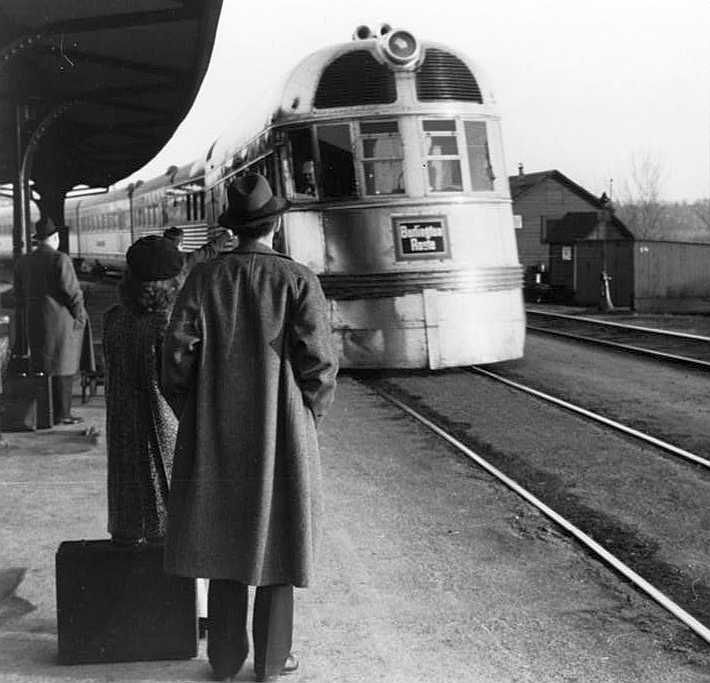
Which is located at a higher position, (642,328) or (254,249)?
(254,249)

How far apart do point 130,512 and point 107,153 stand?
18598mm

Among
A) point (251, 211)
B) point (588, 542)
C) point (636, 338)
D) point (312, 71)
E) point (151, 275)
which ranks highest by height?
point (312, 71)

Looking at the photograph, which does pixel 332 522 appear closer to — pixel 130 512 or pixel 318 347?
pixel 130 512

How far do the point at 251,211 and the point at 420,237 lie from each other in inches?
340

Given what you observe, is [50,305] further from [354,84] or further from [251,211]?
[251,211]

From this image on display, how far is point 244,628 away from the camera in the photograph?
4184 mm

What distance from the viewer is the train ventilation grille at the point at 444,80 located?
42.2 ft

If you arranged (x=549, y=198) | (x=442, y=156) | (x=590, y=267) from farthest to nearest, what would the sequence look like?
(x=549, y=198), (x=590, y=267), (x=442, y=156)

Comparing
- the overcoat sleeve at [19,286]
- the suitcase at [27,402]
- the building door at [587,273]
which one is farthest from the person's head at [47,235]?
the building door at [587,273]

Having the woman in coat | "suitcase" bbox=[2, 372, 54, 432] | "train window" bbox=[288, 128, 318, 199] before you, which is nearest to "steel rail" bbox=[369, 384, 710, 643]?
the woman in coat

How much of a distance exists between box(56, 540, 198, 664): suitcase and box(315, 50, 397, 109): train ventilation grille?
9.01 meters

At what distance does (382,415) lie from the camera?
10859 millimetres

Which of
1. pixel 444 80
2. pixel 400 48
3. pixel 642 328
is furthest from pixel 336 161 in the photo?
pixel 642 328

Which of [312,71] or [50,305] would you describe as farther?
[312,71]
